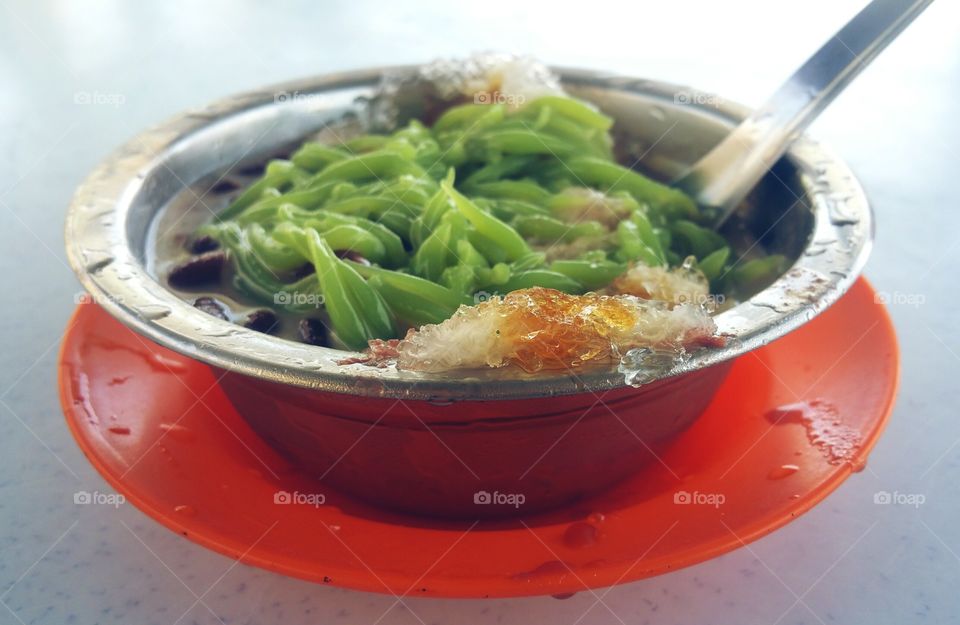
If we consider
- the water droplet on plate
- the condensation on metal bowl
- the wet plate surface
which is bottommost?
the wet plate surface

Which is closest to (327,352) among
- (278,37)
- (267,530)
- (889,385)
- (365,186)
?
(267,530)

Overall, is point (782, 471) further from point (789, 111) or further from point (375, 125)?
point (375, 125)

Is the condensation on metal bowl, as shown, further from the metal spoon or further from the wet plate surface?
the wet plate surface

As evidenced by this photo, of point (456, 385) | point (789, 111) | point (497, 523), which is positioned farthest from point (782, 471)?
point (789, 111)

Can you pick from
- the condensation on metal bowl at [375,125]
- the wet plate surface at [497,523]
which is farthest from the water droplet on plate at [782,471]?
the condensation on metal bowl at [375,125]

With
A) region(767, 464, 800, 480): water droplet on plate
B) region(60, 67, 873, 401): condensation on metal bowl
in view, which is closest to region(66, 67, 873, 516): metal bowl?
region(60, 67, 873, 401): condensation on metal bowl

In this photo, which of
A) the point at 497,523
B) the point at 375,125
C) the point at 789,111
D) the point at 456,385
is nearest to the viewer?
the point at 456,385
